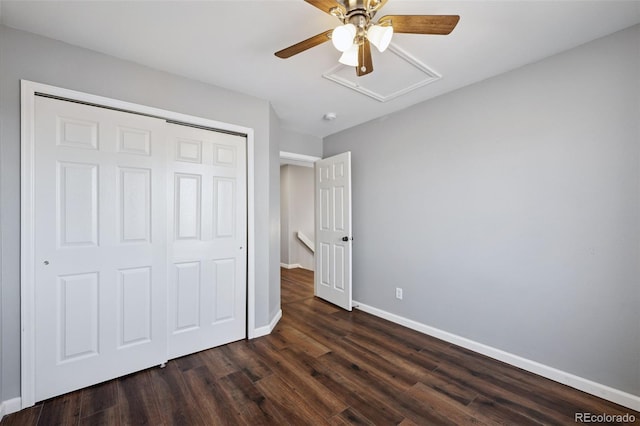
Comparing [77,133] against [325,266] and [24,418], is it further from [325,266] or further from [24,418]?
[325,266]

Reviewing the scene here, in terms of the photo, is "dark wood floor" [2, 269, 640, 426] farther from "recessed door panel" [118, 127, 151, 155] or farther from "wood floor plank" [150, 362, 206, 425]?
"recessed door panel" [118, 127, 151, 155]

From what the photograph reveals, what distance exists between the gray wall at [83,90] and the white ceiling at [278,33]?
0.32 ft

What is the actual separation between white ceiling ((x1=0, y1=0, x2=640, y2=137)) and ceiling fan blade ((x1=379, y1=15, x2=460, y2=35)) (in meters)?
0.28

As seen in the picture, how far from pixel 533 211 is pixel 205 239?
2.83 meters

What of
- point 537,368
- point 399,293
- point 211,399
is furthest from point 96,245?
point 537,368

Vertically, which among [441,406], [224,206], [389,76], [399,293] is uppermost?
[389,76]

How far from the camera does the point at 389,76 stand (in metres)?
2.34

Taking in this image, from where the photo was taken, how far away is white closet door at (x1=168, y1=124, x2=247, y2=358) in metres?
2.34

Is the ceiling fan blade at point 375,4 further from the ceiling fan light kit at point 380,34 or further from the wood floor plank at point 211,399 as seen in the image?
the wood floor plank at point 211,399

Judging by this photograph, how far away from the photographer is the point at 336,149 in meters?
3.89

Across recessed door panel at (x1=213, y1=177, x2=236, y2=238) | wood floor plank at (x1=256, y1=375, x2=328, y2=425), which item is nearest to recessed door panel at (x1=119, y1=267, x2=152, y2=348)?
recessed door panel at (x1=213, y1=177, x2=236, y2=238)

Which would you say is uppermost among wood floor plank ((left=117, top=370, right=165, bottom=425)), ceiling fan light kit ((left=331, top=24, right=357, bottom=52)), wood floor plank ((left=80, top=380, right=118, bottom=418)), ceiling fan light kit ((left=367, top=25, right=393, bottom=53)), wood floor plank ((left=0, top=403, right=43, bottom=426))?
ceiling fan light kit ((left=367, top=25, right=393, bottom=53))

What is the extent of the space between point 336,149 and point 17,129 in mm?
3122

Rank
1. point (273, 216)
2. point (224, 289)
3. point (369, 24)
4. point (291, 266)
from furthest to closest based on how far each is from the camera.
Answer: point (291, 266)
point (273, 216)
point (224, 289)
point (369, 24)
